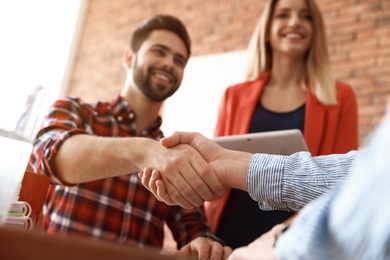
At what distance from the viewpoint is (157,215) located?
1409 mm

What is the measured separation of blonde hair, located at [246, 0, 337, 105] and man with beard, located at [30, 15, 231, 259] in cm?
30

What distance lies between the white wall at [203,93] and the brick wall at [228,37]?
153 millimetres

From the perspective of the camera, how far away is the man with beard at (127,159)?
1054 millimetres

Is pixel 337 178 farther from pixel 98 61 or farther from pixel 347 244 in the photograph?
pixel 98 61

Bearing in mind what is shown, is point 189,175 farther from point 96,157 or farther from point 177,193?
point 96,157

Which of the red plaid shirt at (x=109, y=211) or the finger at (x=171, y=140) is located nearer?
the finger at (x=171, y=140)

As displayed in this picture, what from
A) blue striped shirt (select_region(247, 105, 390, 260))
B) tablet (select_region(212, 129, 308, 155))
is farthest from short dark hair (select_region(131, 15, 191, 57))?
blue striped shirt (select_region(247, 105, 390, 260))

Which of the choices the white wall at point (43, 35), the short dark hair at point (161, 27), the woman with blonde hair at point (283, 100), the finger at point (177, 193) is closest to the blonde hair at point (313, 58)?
the woman with blonde hair at point (283, 100)

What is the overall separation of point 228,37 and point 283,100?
6.53 feet

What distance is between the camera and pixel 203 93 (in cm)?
337

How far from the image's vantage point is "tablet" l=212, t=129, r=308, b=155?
1169mm

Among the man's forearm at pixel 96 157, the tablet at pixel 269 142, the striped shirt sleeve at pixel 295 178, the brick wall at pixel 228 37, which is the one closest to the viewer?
the striped shirt sleeve at pixel 295 178

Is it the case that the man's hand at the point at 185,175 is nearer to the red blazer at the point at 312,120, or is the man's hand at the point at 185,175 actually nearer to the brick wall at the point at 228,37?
the red blazer at the point at 312,120

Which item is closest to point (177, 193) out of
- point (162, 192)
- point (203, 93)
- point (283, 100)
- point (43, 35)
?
point (162, 192)
